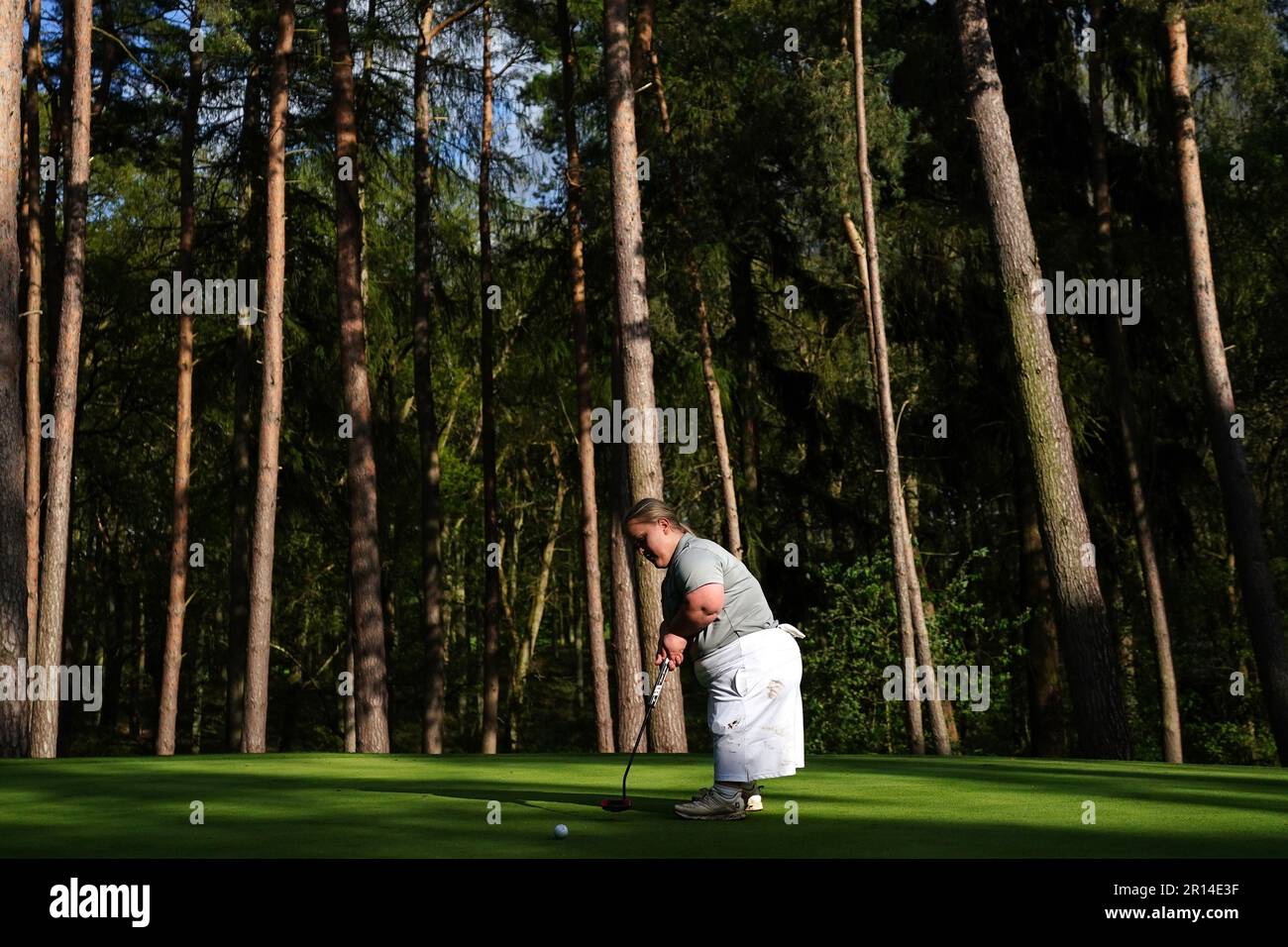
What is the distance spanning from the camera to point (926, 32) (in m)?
26.3

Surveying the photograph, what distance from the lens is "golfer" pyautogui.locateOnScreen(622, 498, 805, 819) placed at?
24.3 ft

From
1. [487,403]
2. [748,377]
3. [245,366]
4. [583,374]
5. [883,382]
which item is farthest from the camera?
[487,403]

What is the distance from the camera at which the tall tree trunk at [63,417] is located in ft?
68.6

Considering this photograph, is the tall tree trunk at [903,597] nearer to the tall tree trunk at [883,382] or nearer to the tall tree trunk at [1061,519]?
the tall tree trunk at [883,382]

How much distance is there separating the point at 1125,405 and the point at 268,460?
14573 mm

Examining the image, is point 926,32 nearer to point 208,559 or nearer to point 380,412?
point 380,412

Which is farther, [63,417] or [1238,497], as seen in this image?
[63,417]

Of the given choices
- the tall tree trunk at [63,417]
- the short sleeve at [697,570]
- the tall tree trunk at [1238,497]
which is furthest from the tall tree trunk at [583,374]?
the short sleeve at [697,570]

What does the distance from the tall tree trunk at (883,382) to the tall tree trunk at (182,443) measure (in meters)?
12.5

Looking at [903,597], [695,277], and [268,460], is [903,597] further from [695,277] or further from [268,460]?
[268,460]

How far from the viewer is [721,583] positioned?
747 cm

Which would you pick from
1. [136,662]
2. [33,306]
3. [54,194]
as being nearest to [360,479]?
[33,306]

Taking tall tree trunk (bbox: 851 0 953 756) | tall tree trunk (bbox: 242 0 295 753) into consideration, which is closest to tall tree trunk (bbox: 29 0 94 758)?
tall tree trunk (bbox: 242 0 295 753)
